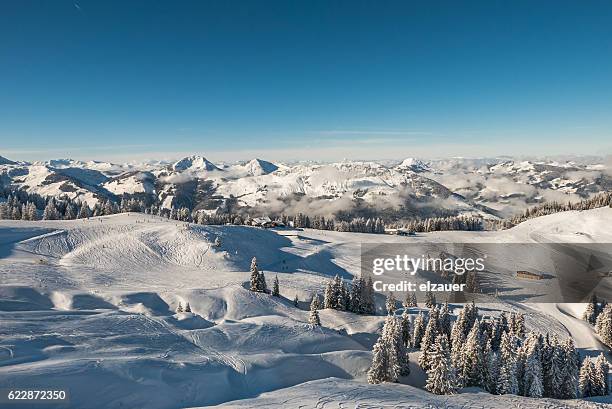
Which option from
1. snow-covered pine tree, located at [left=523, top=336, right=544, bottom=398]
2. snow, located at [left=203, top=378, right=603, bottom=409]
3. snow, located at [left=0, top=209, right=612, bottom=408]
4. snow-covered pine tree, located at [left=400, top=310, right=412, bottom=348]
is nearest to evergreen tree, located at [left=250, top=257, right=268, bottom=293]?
snow, located at [left=0, top=209, right=612, bottom=408]

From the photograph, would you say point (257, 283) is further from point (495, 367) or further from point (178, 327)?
point (495, 367)

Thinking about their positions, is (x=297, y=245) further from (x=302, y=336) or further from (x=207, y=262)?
(x=302, y=336)

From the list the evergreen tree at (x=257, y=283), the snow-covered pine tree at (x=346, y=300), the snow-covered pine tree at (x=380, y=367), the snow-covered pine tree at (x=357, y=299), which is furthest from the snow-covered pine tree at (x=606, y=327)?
the evergreen tree at (x=257, y=283)

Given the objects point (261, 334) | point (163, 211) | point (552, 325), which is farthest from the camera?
point (163, 211)

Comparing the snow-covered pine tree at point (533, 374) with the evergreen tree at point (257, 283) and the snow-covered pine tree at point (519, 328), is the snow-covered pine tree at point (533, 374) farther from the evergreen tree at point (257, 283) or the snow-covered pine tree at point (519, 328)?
the evergreen tree at point (257, 283)

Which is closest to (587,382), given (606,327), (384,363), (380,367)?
(384,363)

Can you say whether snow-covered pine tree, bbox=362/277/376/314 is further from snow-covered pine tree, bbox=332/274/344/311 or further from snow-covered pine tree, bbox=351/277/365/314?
snow-covered pine tree, bbox=332/274/344/311

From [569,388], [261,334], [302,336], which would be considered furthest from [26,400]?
[569,388]
